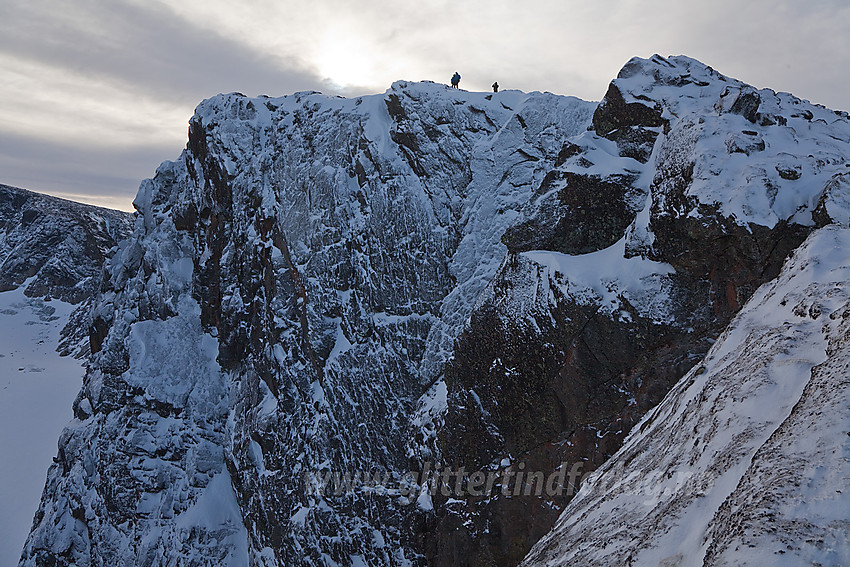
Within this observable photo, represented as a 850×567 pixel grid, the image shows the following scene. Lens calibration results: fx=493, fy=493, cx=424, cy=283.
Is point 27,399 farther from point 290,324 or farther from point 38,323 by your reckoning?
point 290,324

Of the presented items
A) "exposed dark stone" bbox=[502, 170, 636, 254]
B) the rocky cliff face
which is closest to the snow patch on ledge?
"exposed dark stone" bbox=[502, 170, 636, 254]

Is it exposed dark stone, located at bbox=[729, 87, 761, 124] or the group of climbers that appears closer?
exposed dark stone, located at bbox=[729, 87, 761, 124]

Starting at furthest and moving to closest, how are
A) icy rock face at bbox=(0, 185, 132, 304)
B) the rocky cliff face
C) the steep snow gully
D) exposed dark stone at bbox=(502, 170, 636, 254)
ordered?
icy rock face at bbox=(0, 185, 132, 304) < the rocky cliff face < exposed dark stone at bbox=(502, 170, 636, 254) < the steep snow gully

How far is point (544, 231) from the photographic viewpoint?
18797 millimetres

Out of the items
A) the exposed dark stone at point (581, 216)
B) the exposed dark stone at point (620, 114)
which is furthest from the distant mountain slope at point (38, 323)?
the exposed dark stone at point (620, 114)

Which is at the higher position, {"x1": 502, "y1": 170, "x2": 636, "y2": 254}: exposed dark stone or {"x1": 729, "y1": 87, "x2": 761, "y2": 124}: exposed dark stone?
{"x1": 729, "y1": 87, "x2": 761, "y2": 124}: exposed dark stone

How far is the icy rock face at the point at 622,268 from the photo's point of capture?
13336 millimetres

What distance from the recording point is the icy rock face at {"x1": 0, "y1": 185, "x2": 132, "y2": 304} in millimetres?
84438

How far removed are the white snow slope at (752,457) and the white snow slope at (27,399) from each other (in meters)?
57.6

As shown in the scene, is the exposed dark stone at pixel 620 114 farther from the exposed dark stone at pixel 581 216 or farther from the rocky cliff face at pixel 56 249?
the rocky cliff face at pixel 56 249

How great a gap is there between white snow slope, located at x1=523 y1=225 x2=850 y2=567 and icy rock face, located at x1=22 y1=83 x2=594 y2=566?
17.4 meters

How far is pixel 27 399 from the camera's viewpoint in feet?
216

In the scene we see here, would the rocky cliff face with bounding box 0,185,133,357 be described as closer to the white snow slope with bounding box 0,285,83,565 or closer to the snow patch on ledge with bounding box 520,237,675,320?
the white snow slope with bounding box 0,285,83,565

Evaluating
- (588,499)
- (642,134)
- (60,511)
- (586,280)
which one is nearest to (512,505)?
(586,280)
